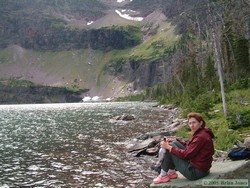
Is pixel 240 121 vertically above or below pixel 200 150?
below

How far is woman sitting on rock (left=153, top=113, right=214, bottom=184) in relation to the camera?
37.7ft

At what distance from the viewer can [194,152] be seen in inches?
456

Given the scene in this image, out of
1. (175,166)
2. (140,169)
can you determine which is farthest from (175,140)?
(140,169)

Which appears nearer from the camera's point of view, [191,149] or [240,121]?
[191,149]

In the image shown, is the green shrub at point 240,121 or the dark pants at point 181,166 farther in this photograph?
the green shrub at point 240,121

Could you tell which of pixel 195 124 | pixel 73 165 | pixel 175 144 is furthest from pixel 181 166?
Answer: pixel 73 165

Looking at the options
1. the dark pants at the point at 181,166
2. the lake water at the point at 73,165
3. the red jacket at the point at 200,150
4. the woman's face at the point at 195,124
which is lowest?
the lake water at the point at 73,165

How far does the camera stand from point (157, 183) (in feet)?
40.8

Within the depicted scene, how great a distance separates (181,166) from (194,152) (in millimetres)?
879

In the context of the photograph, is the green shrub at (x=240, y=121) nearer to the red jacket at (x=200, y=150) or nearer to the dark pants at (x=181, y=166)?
the dark pants at (x=181, y=166)

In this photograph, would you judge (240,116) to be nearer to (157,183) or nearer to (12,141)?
(157,183)

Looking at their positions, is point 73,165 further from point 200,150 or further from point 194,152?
point 200,150

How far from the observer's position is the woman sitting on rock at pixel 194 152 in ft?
37.7

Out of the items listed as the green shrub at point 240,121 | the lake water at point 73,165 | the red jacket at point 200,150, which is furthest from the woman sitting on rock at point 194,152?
the green shrub at point 240,121
